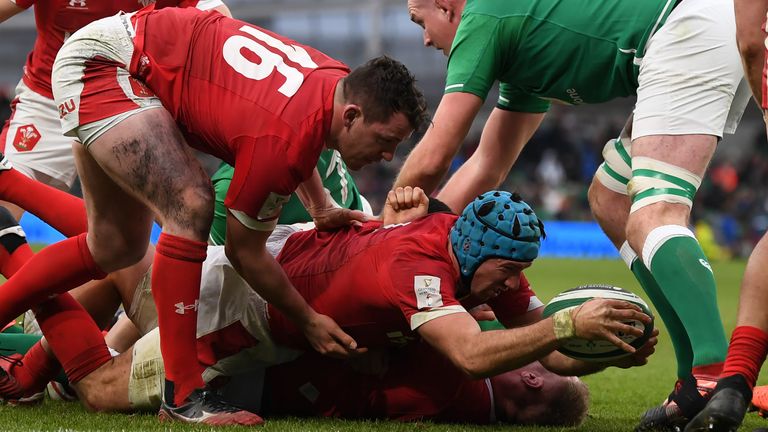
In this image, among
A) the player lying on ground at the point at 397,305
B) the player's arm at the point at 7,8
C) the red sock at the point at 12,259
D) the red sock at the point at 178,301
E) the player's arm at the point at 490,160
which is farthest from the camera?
the player's arm at the point at 490,160

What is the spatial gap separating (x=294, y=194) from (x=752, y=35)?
244 cm

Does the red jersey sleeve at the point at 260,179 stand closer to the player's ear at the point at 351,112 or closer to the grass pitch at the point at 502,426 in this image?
the player's ear at the point at 351,112

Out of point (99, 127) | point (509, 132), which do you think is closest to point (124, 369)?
point (99, 127)

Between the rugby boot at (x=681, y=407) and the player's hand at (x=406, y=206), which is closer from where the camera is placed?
the rugby boot at (x=681, y=407)

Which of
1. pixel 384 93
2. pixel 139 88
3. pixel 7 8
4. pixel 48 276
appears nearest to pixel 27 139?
pixel 7 8

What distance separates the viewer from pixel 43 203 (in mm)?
5375

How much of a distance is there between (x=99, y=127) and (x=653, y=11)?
92.7 inches

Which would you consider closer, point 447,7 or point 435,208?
point 435,208

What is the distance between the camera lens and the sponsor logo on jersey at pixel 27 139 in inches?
247

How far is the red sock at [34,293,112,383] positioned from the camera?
4.63m

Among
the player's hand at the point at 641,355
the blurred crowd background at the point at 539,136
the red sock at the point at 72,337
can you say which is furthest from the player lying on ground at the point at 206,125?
the blurred crowd background at the point at 539,136

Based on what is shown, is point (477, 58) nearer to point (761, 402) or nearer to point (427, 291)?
point (427, 291)

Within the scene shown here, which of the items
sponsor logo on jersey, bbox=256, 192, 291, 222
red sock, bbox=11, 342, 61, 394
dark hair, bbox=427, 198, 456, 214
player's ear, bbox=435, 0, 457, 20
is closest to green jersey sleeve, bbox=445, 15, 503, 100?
player's ear, bbox=435, 0, 457, 20

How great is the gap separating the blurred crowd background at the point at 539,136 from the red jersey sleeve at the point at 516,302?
54.4 feet
